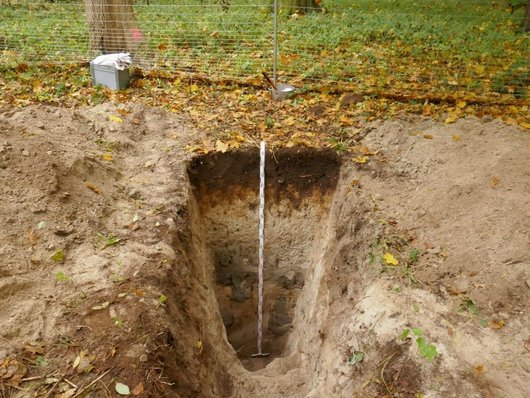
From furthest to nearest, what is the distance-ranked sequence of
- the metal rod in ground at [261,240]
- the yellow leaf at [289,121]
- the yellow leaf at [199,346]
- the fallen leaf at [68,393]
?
the yellow leaf at [289,121] < the metal rod in ground at [261,240] < the yellow leaf at [199,346] < the fallen leaf at [68,393]

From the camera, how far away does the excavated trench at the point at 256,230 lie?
5.84 meters

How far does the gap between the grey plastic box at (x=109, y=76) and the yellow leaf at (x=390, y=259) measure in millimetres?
5217

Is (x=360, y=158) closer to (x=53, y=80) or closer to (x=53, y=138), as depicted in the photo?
(x=53, y=138)

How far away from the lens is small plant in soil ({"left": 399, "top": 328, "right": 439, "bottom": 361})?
3.32 metres

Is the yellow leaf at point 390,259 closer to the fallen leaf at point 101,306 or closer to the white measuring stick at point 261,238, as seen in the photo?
the white measuring stick at point 261,238

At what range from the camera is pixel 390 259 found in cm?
417

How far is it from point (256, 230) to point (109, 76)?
3595 mm

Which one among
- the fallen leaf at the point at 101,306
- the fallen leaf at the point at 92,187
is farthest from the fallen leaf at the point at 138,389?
the fallen leaf at the point at 92,187

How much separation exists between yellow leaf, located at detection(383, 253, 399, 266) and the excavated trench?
1.77 meters

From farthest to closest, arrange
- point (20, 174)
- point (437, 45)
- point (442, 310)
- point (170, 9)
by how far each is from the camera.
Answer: point (170, 9), point (437, 45), point (20, 174), point (442, 310)

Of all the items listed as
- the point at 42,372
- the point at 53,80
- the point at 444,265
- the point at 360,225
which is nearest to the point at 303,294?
the point at 360,225

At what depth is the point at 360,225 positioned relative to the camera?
15.7 ft

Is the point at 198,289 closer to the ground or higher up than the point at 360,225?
closer to the ground

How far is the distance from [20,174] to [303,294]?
4057mm
